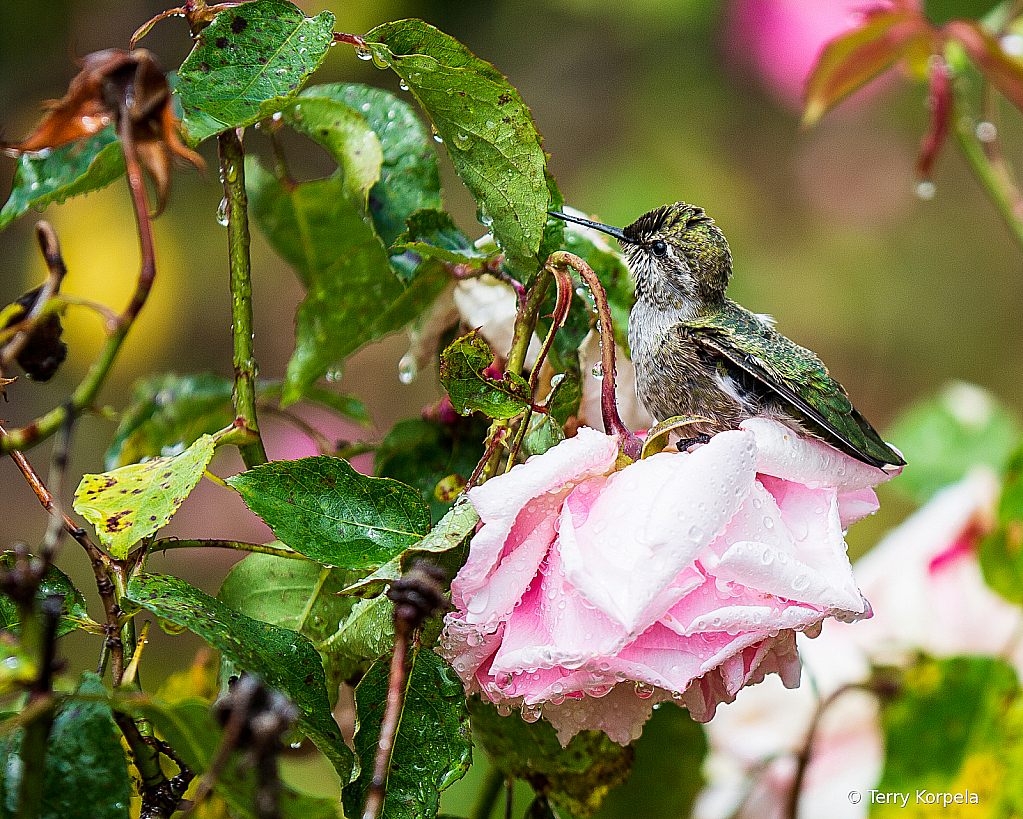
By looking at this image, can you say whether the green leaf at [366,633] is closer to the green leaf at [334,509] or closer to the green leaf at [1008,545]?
the green leaf at [334,509]

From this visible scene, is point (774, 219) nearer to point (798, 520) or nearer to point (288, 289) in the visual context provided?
point (288, 289)

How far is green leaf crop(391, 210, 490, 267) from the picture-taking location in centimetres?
30

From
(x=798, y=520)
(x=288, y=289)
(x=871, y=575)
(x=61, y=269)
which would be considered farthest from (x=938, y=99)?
(x=288, y=289)

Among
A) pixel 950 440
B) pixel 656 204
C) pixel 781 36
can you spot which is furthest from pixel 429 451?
pixel 781 36

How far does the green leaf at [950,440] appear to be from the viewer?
682 millimetres

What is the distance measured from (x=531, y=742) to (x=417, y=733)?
0.08 metres

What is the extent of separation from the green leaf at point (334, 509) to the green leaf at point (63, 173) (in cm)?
13

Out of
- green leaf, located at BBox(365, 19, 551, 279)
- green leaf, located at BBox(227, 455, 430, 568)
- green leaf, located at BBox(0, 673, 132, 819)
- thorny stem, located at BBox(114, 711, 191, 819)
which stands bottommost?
thorny stem, located at BBox(114, 711, 191, 819)

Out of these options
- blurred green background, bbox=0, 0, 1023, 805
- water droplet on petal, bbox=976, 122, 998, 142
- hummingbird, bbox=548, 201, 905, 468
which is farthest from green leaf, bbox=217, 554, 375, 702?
blurred green background, bbox=0, 0, 1023, 805

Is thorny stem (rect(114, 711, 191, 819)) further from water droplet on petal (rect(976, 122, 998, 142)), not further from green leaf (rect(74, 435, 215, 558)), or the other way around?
water droplet on petal (rect(976, 122, 998, 142))

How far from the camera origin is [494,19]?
48.3 inches

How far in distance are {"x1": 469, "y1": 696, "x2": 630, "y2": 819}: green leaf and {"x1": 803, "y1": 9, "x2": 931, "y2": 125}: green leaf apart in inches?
14.5

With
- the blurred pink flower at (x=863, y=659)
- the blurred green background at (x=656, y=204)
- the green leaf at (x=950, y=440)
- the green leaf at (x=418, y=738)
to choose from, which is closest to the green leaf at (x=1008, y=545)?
the blurred pink flower at (x=863, y=659)

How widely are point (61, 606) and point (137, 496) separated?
0.03m
